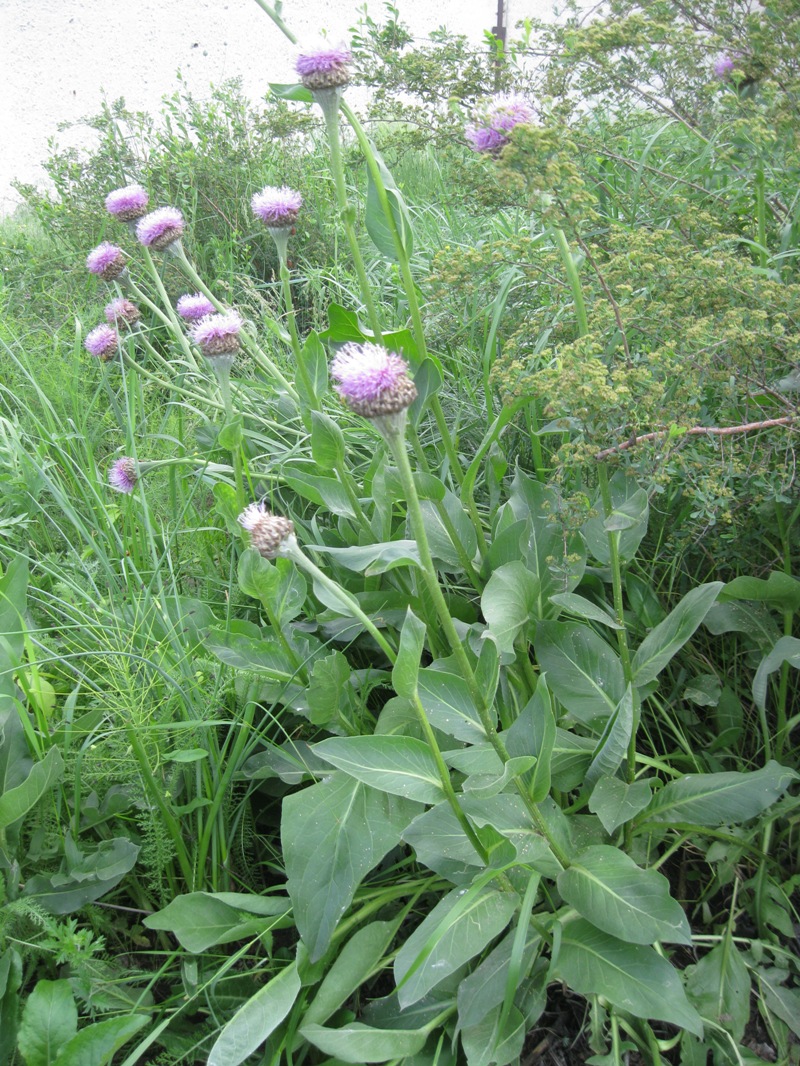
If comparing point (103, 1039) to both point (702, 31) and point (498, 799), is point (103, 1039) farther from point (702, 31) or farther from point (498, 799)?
point (702, 31)

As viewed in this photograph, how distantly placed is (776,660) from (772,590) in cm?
11

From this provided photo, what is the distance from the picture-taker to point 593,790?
3.46 feet

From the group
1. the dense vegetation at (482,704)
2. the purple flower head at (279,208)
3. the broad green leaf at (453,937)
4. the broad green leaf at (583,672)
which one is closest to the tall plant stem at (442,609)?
the dense vegetation at (482,704)

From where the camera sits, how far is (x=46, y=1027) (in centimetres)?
90

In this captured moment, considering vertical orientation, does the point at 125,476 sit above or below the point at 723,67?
below

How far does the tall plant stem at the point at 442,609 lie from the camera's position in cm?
78

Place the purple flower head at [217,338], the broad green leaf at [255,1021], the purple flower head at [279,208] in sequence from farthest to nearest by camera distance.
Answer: the purple flower head at [279,208] < the purple flower head at [217,338] < the broad green leaf at [255,1021]

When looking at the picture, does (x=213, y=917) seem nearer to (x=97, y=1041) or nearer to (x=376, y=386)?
(x=97, y=1041)

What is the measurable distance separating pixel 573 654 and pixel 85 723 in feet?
2.31

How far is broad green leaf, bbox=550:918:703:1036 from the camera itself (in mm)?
845

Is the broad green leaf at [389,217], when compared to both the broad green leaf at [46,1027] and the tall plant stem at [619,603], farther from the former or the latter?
the broad green leaf at [46,1027]

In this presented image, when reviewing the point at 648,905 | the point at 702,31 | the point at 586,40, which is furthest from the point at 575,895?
the point at 702,31

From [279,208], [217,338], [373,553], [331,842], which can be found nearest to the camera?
[373,553]

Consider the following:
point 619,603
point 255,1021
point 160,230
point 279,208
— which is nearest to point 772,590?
point 619,603
